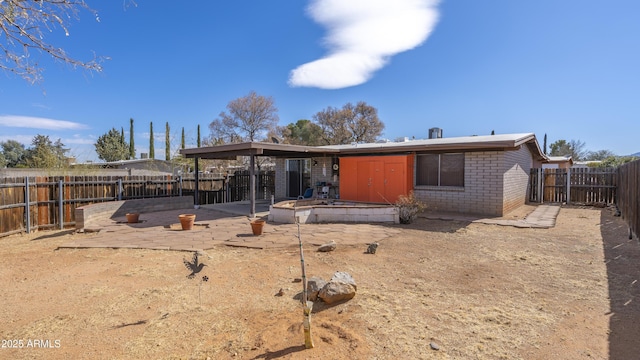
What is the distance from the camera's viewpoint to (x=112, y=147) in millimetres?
32750

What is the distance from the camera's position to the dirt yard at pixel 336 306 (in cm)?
291

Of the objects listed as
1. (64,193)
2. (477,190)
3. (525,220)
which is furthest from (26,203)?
(525,220)

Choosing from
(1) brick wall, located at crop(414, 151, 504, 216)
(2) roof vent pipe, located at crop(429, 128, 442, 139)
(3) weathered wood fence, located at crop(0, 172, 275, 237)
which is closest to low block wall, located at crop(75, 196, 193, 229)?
(3) weathered wood fence, located at crop(0, 172, 275, 237)

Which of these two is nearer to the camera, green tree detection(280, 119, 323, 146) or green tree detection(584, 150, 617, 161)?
green tree detection(280, 119, 323, 146)

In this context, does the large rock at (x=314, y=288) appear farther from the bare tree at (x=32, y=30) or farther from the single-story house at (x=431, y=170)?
the single-story house at (x=431, y=170)

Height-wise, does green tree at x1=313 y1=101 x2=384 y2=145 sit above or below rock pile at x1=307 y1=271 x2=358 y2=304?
above

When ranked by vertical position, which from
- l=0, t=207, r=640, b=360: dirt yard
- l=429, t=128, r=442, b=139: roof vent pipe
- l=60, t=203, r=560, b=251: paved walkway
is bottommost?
l=0, t=207, r=640, b=360: dirt yard

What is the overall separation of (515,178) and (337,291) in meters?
11.0

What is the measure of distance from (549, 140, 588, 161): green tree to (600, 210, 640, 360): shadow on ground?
4834 cm

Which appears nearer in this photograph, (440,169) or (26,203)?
(26,203)

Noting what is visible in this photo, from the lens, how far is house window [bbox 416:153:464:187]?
11.1 metres

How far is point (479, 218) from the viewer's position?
9750mm

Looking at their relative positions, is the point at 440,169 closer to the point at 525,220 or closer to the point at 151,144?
the point at 525,220

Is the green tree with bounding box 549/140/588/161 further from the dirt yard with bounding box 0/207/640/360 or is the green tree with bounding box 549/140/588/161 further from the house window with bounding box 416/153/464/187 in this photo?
the dirt yard with bounding box 0/207/640/360
